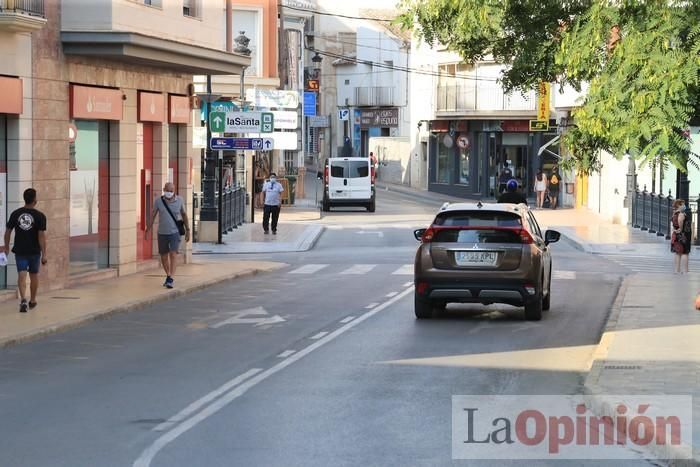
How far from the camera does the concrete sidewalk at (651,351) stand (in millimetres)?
11719

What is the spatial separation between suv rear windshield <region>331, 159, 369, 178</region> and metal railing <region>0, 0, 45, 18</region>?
34.8m

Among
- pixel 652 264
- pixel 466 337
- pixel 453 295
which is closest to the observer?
pixel 466 337

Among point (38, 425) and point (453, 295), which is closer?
point (38, 425)

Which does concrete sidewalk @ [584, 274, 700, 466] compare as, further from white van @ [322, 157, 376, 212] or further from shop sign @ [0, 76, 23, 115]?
white van @ [322, 157, 376, 212]

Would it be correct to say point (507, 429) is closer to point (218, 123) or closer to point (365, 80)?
point (218, 123)

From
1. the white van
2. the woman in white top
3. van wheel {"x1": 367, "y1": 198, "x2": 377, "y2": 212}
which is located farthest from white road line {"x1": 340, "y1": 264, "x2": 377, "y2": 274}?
the woman in white top

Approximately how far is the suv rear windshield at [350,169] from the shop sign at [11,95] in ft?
116

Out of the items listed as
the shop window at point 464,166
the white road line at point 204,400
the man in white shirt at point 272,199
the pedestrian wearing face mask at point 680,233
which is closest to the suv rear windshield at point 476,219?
the white road line at point 204,400

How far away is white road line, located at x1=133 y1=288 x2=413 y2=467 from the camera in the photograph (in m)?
9.50

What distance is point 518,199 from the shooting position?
25.5 m

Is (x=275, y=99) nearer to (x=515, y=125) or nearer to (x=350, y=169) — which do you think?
(x=350, y=169)

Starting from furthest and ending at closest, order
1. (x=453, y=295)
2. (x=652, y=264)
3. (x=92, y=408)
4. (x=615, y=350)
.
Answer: (x=652, y=264)
(x=453, y=295)
(x=615, y=350)
(x=92, y=408)

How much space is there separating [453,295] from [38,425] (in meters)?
8.57

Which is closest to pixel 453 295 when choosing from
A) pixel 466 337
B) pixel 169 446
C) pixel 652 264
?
pixel 466 337
